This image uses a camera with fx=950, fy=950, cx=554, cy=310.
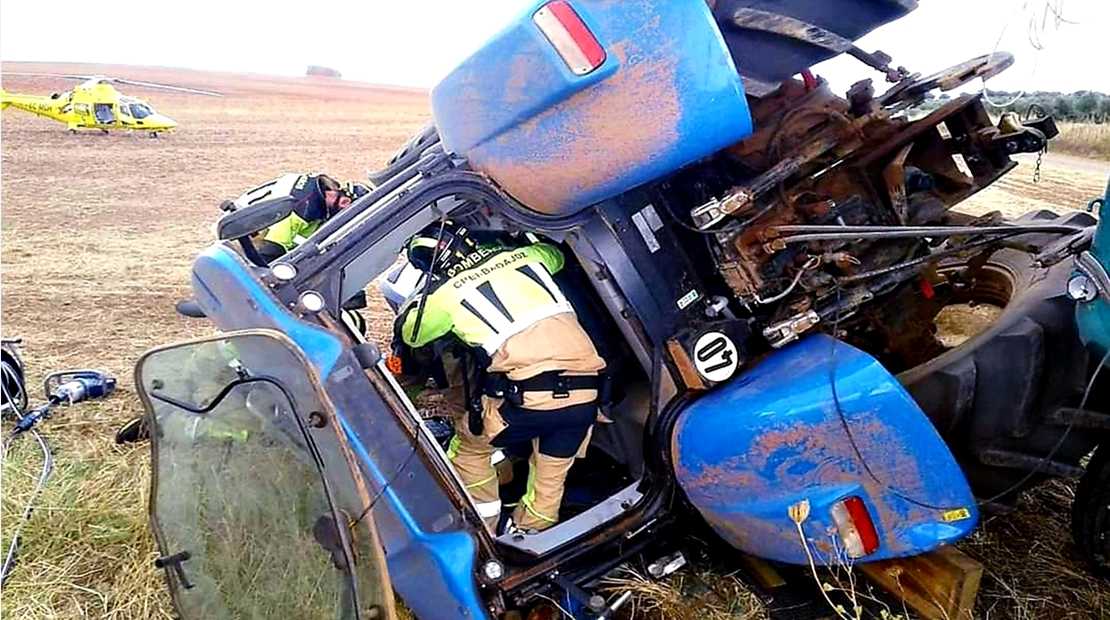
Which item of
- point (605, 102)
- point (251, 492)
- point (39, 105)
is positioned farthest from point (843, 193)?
point (39, 105)

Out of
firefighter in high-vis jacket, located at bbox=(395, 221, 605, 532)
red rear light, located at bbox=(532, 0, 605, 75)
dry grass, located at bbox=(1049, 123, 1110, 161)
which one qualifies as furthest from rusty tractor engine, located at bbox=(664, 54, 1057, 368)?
dry grass, located at bbox=(1049, 123, 1110, 161)

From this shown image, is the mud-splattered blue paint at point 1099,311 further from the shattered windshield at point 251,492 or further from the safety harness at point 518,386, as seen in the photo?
the shattered windshield at point 251,492

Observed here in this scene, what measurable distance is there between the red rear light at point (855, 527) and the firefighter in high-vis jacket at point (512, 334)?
77 cm

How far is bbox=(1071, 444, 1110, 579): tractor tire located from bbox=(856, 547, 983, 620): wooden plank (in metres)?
0.49

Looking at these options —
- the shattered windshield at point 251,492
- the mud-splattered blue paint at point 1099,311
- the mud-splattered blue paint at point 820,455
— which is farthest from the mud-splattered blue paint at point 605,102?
the mud-splattered blue paint at point 1099,311

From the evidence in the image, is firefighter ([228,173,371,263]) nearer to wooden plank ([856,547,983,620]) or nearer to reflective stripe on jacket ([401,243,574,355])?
reflective stripe on jacket ([401,243,574,355])

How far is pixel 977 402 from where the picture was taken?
2832 millimetres

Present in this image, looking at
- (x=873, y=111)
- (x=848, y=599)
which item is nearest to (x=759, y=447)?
(x=848, y=599)

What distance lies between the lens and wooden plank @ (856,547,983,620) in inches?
110

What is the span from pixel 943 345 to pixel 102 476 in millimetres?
3339

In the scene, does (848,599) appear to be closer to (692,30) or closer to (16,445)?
(692,30)

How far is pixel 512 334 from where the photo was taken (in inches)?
106

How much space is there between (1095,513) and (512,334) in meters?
1.96

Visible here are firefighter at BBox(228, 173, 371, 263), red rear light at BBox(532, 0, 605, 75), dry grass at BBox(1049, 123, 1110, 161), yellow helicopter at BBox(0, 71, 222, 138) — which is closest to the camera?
red rear light at BBox(532, 0, 605, 75)
